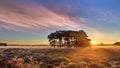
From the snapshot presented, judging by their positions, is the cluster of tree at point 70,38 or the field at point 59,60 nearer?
the field at point 59,60

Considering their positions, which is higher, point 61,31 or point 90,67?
point 61,31

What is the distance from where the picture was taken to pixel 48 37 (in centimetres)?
15125

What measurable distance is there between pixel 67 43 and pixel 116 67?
11460 centimetres

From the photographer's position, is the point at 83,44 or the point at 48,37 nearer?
the point at 83,44

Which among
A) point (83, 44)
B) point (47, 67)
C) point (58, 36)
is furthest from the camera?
point (58, 36)

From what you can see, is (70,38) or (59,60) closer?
(59,60)

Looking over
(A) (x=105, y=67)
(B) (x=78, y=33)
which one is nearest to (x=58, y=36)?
(B) (x=78, y=33)

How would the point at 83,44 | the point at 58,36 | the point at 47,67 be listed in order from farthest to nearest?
1. the point at 58,36
2. the point at 83,44
3. the point at 47,67

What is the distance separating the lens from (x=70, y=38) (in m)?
145

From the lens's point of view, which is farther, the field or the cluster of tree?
the cluster of tree

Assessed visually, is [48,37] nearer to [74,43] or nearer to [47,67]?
[74,43]

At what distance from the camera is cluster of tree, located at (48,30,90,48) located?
139m

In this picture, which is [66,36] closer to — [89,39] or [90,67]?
[89,39]

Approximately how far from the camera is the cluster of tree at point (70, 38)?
139200 mm
